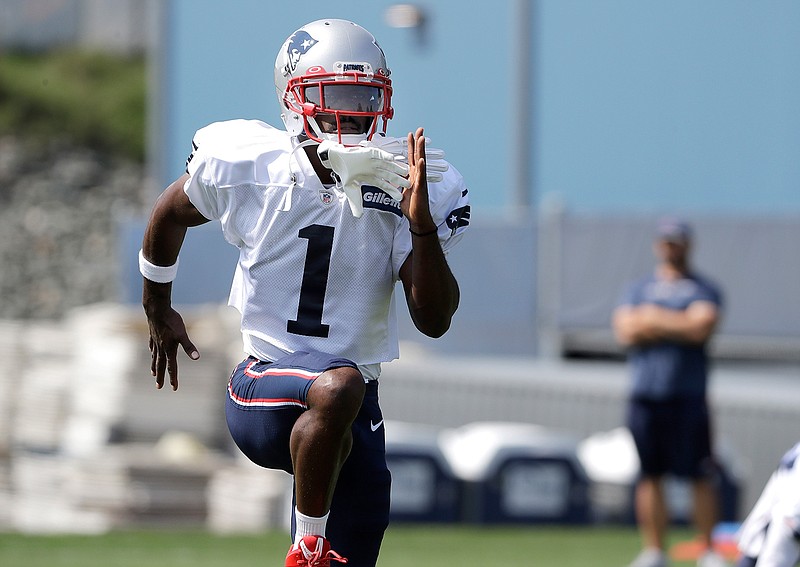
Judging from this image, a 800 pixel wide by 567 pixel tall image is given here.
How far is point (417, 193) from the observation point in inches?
150

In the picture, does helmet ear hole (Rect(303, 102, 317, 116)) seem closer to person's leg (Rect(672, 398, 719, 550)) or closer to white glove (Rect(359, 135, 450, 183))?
white glove (Rect(359, 135, 450, 183))

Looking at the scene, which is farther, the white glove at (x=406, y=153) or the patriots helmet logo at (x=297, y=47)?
the patriots helmet logo at (x=297, y=47)

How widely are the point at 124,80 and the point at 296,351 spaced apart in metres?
32.6

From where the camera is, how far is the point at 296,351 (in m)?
4.10

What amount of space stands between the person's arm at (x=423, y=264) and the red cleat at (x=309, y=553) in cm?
60

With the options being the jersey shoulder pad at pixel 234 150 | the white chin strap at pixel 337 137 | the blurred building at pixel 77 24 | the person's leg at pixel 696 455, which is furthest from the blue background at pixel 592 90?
the blurred building at pixel 77 24

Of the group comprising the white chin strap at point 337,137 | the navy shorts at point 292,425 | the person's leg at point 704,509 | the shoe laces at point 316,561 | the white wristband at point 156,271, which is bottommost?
the person's leg at point 704,509

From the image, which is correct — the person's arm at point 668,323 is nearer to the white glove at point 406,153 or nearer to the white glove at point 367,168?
the white glove at point 406,153

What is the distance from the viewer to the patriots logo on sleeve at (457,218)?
4051 mm

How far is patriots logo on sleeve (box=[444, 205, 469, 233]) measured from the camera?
405 cm

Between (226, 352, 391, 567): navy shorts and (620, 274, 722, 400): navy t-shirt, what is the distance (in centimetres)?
476

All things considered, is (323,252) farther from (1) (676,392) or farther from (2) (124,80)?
(2) (124,80)

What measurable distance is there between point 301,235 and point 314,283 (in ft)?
0.43

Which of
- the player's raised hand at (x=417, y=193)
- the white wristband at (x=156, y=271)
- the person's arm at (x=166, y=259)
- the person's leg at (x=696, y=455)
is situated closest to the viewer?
the player's raised hand at (x=417, y=193)
